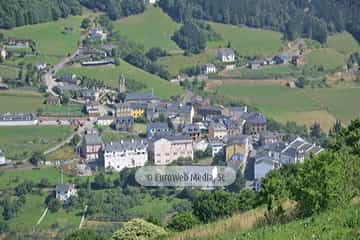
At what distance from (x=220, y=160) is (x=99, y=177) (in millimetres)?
4030

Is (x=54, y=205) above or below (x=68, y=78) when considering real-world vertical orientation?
below

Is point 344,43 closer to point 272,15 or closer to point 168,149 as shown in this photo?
point 272,15

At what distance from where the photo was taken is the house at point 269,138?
26375 mm

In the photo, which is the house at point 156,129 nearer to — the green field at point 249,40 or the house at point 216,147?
the house at point 216,147

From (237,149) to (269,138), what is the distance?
5.85ft

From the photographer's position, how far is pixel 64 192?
Result: 837 inches

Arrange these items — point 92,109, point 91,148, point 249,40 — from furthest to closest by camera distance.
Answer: point 249,40
point 92,109
point 91,148

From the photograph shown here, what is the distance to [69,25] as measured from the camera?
39.1m

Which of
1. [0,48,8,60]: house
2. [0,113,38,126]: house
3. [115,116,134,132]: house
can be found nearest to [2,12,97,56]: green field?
[0,48,8,60]: house

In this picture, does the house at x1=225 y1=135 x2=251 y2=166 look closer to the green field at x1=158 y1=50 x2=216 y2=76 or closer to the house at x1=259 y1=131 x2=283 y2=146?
the house at x1=259 y1=131 x2=283 y2=146

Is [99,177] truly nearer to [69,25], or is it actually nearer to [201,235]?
[201,235]

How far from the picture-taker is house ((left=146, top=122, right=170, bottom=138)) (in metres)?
26.9

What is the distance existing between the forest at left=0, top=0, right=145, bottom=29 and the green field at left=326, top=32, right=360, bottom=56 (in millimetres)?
9835

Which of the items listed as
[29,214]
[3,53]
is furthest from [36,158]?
[3,53]
